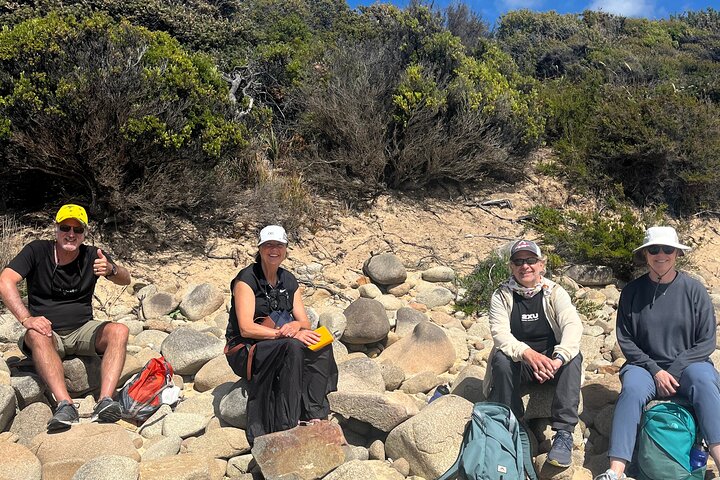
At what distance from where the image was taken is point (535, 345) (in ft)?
13.2

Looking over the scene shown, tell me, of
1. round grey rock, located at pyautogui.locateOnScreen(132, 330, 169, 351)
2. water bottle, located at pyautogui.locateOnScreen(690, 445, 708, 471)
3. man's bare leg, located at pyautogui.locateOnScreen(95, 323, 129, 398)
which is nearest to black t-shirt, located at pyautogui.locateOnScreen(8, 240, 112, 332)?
man's bare leg, located at pyautogui.locateOnScreen(95, 323, 129, 398)

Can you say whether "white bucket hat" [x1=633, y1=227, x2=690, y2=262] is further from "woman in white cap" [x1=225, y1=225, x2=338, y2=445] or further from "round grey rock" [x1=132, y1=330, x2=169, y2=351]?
"round grey rock" [x1=132, y1=330, x2=169, y2=351]

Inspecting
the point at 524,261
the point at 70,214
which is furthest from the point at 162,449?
the point at 524,261

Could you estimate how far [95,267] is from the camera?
452 centimetres

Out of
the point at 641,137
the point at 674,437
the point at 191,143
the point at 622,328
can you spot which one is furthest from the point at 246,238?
the point at 641,137

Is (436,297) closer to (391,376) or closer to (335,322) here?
(335,322)

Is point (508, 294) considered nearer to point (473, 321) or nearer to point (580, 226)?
point (473, 321)

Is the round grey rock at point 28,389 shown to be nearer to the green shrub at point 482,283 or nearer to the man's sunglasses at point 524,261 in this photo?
the man's sunglasses at point 524,261

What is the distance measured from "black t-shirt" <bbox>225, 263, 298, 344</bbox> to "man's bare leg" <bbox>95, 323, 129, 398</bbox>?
0.79m

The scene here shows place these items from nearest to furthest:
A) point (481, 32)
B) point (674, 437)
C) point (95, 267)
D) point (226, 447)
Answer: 1. point (674, 437)
2. point (226, 447)
3. point (95, 267)
4. point (481, 32)

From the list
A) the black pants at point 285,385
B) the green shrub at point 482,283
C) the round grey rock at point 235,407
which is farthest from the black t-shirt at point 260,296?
Answer: the green shrub at point 482,283

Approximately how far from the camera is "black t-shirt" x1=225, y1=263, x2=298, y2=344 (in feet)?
14.1

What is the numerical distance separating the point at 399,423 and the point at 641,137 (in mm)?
7472

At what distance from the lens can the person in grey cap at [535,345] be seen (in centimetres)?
367
